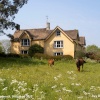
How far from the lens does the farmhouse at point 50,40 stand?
234ft

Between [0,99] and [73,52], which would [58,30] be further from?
[0,99]

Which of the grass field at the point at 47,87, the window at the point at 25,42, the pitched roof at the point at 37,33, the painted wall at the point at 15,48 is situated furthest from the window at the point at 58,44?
the grass field at the point at 47,87

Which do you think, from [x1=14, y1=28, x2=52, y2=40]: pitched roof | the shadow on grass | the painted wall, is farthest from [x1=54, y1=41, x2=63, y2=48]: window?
the shadow on grass

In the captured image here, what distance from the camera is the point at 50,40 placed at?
73.0 m

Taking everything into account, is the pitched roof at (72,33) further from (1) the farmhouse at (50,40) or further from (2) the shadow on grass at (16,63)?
(2) the shadow on grass at (16,63)

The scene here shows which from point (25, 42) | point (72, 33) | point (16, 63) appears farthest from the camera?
point (25, 42)

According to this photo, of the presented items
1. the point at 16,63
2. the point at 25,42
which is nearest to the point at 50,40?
the point at 25,42

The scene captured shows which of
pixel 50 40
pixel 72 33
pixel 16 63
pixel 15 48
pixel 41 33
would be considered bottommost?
pixel 16 63

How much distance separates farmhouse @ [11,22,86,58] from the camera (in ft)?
234

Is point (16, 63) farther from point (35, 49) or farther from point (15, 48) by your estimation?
point (15, 48)

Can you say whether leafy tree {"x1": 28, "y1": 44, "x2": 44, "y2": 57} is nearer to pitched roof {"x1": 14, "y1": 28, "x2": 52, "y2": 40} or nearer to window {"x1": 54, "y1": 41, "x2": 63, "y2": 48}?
window {"x1": 54, "y1": 41, "x2": 63, "y2": 48}

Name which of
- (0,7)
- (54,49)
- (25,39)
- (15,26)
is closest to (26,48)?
(25,39)

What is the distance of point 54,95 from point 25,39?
216 feet

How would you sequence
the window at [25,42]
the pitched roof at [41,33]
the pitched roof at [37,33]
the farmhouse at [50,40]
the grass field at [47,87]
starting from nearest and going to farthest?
the grass field at [47,87], the farmhouse at [50,40], the pitched roof at [41,33], the pitched roof at [37,33], the window at [25,42]
